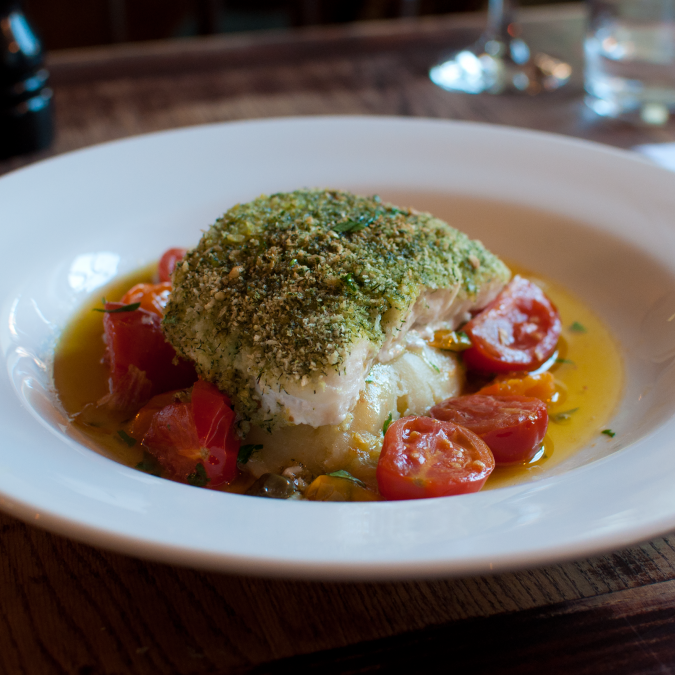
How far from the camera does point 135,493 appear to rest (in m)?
1.38

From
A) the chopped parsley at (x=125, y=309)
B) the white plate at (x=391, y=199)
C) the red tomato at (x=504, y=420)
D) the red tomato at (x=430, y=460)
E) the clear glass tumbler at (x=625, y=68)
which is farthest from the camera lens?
the clear glass tumbler at (x=625, y=68)

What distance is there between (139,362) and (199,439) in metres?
0.44

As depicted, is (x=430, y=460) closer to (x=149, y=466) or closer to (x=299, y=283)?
(x=299, y=283)

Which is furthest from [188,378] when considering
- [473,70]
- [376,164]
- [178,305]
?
[473,70]

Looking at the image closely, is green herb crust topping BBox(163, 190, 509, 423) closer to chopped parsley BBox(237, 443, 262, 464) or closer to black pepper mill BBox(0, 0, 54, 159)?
chopped parsley BBox(237, 443, 262, 464)

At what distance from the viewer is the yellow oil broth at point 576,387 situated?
6.55 feet

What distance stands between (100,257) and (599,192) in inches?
73.1

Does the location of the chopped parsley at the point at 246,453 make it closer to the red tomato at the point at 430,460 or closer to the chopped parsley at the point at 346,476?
the chopped parsley at the point at 346,476

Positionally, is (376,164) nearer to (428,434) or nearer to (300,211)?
(300,211)

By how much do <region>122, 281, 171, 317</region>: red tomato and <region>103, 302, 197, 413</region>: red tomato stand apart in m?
0.13

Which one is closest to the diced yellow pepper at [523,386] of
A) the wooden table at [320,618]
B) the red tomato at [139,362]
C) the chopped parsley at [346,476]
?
the chopped parsley at [346,476]

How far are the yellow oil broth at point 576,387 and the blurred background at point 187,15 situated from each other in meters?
4.94

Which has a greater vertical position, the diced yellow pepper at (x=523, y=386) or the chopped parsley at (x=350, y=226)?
the chopped parsley at (x=350, y=226)

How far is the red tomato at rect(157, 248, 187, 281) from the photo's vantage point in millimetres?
2535
